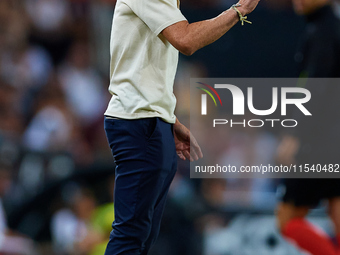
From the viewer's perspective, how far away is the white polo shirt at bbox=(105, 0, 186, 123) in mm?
2033

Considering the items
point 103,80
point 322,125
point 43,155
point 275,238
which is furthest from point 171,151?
point 103,80

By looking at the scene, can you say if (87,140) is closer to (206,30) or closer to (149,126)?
(149,126)

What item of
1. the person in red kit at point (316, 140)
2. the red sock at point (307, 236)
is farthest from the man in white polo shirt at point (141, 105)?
the red sock at point (307, 236)

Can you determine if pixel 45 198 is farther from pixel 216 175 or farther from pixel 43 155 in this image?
pixel 216 175

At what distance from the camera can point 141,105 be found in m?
2.03

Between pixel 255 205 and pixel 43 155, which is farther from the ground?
pixel 43 155

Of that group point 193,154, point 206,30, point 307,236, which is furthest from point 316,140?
point 206,30

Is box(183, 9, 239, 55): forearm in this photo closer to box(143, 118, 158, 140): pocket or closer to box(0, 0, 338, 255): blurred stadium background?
box(143, 118, 158, 140): pocket

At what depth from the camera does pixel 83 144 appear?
5.88 m

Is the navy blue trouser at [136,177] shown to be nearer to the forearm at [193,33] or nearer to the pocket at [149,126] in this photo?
the pocket at [149,126]

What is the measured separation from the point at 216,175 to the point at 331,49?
85.7 inches

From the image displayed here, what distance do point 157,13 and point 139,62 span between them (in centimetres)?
21

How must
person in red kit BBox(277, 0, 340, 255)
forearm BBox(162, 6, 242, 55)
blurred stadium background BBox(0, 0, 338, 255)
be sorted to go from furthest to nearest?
blurred stadium background BBox(0, 0, 338, 255)
person in red kit BBox(277, 0, 340, 255)
forearm BBox(162, 6, 242, 55)

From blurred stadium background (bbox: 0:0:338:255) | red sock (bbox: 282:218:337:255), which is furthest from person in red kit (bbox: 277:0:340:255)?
blurred stadium background (bbox: 0:0:338:255)
